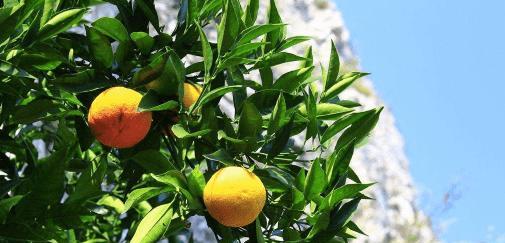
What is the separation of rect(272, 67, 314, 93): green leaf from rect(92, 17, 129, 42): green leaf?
0.19 m

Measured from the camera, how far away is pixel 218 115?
919 millimetres

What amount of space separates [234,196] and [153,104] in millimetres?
144

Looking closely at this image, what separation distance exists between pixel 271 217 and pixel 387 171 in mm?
8328

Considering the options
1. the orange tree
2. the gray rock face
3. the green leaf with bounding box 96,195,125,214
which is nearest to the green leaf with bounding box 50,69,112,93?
the orange tree

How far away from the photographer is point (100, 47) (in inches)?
35.1

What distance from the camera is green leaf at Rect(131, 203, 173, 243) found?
80 centimetres

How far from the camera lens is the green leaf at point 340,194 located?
2.67 ft

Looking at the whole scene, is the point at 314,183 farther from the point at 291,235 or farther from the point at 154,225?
the point at 154,225

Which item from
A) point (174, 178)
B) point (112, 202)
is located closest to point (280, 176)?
point (174, 178)

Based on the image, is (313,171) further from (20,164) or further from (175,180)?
(20,164)

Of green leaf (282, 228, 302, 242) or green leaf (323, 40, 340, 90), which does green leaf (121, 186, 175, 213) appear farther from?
green leaf (323, 40, 340, 90)

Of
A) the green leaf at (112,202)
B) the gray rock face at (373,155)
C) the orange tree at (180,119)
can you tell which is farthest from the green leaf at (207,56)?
the gray rock face at (373,155)

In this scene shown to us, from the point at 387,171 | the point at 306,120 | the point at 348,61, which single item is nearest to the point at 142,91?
the point at 306,120

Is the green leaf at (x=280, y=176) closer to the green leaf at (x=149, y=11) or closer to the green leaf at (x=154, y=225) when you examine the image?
the green leaf at (x=154, y=225)
